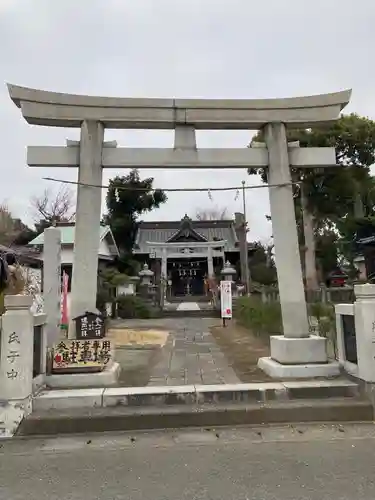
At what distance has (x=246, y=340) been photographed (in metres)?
12.7

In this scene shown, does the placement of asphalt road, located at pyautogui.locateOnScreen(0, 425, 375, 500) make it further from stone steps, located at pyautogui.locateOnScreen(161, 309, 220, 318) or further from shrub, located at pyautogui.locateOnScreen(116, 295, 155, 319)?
stone steps, located at pyautogui.locateOnScreen(161, 309, 220, 318)

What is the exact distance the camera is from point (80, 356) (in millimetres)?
6684

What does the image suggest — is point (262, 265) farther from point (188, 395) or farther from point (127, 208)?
point (188, 395)

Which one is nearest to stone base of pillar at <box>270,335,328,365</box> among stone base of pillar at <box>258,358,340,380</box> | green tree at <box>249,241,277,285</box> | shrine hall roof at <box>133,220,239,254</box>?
stone base of pillar at <box>258,358,340,380</box>

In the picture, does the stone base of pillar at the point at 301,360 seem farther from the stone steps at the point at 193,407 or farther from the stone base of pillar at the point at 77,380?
the stone base of pillar at the point at 77,380

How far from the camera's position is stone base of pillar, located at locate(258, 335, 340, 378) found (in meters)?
6.71

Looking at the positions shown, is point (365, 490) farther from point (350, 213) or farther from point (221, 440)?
point (350, 213)

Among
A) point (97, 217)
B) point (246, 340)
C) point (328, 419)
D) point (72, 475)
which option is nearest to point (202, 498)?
point (72, 475)

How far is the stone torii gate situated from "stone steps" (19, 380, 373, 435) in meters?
0.86

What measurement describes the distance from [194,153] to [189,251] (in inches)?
1096

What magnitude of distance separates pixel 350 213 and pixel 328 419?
24.3m

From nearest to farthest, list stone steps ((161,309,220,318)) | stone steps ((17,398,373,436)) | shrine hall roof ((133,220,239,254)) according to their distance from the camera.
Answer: stone steps ((17,398,373,436))
stone steps ((161,309,220,318))
shrine hall roof ((133,220,239,254))

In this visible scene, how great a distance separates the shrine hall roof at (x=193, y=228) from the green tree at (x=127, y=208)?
1.46m

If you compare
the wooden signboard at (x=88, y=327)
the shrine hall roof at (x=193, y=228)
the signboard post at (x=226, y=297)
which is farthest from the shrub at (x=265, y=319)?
the shrine hall roof at (x=193, y=228)
